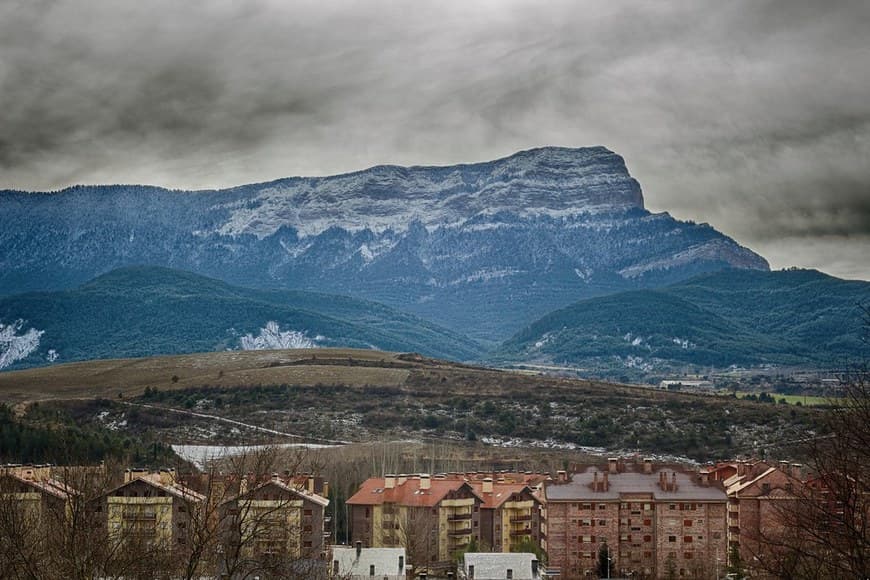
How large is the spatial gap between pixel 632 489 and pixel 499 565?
65.7 feet

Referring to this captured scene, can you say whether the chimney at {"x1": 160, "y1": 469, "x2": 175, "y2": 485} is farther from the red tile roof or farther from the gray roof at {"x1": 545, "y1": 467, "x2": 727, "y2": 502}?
the gray roof at {"x1": 545, "y1": 467, "x2": 727, "y2": 502}

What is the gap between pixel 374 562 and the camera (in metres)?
84.1

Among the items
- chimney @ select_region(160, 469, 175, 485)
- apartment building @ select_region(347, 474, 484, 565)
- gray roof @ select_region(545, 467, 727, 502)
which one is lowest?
apartment building @ select_region(347, 474, 484, 565)

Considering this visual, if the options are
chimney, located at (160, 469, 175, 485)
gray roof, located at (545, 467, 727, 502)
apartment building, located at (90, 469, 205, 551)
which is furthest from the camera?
gray roof, located at (545, 467, 727, 502)

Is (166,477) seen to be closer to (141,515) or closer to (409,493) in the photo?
(141,515)

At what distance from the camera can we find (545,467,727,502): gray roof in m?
99.9

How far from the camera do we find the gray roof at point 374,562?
83.4 m

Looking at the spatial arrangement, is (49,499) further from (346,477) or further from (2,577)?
(346,477)

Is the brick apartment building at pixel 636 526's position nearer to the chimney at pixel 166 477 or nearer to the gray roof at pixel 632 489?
the gray roof at pixel 632 489

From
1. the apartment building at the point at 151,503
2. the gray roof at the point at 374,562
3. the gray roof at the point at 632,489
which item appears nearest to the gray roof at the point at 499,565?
the gray roof at the point at 374,562

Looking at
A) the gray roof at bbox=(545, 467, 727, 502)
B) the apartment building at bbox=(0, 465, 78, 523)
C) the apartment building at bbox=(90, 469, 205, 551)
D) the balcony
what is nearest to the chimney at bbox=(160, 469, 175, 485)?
the apartment building at bbox=(90, 469, 205, 551)


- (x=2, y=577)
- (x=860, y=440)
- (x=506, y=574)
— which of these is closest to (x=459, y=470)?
(x=506, y=574)

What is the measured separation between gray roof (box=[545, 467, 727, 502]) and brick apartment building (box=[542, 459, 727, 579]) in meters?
0.07

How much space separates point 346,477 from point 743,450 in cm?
6129
